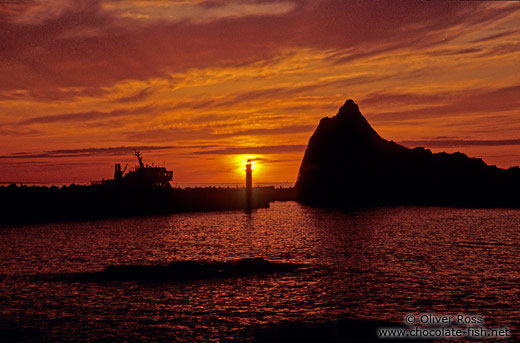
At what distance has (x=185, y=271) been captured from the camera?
120 ft

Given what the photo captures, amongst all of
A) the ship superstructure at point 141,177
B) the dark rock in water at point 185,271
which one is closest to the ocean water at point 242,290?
the dark rock in water at point 185,271

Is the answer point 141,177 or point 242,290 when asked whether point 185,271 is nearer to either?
Result: point 242,290

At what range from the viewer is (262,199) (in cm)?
15425

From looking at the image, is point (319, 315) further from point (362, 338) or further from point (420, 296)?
point (420, 296)

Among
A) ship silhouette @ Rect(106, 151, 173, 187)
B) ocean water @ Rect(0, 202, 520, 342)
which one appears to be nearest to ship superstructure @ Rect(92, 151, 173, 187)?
ship silhouette @ Rect(106, 151, 173, 187)

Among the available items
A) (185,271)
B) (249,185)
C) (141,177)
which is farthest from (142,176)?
(185,271)

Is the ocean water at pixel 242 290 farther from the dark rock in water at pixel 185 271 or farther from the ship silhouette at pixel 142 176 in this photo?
the ship silhouette at pixel 142 176

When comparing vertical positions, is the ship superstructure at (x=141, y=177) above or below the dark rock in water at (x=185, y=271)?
above

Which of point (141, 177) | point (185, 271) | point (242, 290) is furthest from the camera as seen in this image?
Result: point (141, 177)

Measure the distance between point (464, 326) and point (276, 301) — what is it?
1003cm

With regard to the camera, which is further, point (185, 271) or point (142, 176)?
point (142, 176)

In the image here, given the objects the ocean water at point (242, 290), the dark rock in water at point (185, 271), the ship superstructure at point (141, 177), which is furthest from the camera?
the ship superstructure at point (141, 177)

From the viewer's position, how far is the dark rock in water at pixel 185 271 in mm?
34381

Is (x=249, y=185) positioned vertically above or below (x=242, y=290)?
above
